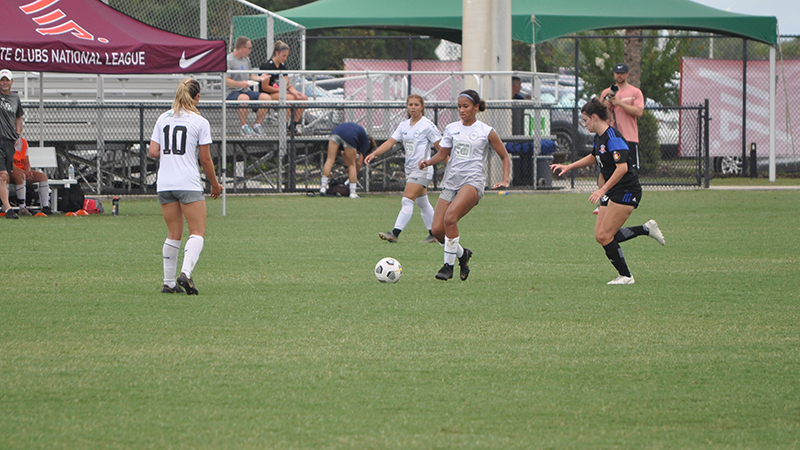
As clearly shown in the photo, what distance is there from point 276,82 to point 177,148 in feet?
42.8

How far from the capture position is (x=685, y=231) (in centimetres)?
1352

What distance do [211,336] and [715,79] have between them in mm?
21196

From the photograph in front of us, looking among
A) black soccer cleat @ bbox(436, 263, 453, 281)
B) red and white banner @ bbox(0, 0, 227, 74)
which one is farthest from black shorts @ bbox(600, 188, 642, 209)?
red and white banner @ bbox(0, 0, 227, 74)

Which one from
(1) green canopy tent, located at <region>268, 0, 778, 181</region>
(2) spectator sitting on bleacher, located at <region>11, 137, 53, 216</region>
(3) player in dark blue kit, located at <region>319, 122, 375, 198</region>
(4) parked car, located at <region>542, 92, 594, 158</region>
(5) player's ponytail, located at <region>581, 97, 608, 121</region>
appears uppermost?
(1) green canopy tent, located at <region>268, 0, 778, 181</region>

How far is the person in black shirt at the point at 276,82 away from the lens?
1992cm

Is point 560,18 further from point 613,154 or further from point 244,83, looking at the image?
point 613,154

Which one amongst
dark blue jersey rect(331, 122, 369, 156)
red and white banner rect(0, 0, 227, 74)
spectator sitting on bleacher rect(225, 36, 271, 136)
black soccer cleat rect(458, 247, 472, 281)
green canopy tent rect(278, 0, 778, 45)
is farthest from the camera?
green canopy tent rect(278, 0, 778, 45)

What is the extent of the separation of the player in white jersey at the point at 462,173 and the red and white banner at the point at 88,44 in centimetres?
620

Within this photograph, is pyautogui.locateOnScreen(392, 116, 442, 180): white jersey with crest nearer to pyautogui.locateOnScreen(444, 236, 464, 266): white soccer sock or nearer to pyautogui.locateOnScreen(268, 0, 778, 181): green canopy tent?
pyautogui.locateOnScreen(444, 236, 464, 266): white soccer sock

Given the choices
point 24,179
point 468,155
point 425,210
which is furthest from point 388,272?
point 24,179

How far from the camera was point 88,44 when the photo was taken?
14312 millimetres

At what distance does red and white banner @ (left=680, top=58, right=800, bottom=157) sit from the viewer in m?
24.9

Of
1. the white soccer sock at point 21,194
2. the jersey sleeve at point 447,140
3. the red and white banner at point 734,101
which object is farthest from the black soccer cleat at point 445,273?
the red and white banner at point 734,101

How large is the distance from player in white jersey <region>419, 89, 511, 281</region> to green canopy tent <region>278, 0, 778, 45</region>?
14096 millimetres
